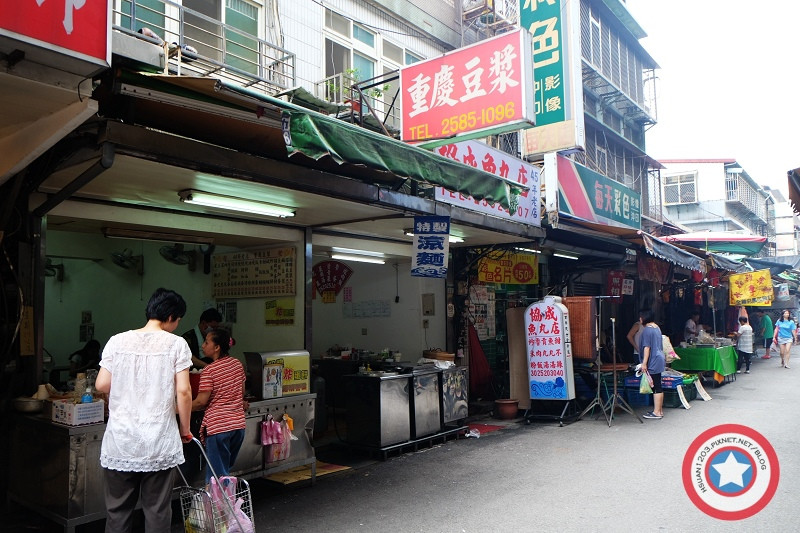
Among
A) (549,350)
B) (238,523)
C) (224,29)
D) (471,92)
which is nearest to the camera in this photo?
(238,523)

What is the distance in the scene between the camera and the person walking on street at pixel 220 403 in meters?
5.26

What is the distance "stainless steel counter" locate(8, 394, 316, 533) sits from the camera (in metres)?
5.02

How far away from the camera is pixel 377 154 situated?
5484mm

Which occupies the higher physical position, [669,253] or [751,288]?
[669,253]

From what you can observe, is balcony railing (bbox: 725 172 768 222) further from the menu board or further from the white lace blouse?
the white lace blouse

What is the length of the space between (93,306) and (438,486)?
26.2ft

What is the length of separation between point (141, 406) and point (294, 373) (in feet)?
10.6

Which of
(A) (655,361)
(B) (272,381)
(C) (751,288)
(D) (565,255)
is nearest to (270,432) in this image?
(B) (272,381)

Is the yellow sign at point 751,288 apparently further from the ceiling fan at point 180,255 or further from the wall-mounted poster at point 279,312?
the ceiling fan at point 180,255

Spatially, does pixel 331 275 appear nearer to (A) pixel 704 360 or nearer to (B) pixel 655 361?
(B) pixel 655 361

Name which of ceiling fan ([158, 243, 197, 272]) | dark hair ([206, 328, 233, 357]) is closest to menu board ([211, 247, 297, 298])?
ceiling fan ([158, 243, 197, 272])

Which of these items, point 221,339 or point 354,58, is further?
point 354,58

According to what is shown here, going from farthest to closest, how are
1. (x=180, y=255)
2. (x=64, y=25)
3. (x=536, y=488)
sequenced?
1. (x=180, y=255)
2. (x=536, y=488)
3. (x=64, y=25)

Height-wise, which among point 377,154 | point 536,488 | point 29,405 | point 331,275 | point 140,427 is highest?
point 377,154
